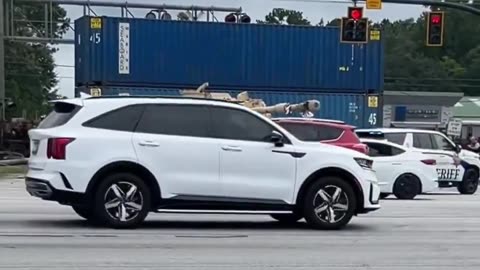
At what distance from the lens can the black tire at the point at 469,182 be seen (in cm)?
2508

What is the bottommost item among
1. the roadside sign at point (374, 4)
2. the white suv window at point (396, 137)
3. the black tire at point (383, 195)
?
the black tire at point (383, 195)

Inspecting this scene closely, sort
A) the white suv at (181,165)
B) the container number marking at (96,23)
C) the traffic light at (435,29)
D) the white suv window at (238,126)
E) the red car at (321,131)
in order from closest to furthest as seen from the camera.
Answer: the white suv at (181,165) → the white suv window at (238,126) → the red car at (321,131) → the traffic light at (435,29) → the container number marking at (96,23)

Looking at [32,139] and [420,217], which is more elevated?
[32,139]

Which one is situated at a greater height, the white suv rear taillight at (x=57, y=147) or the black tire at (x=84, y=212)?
the white suv rear taillight at (x=57, y=147)

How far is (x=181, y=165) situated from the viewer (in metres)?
12.5

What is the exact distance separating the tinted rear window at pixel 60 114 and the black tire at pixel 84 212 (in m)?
1.10

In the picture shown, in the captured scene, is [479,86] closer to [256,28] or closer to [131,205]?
[256,28]

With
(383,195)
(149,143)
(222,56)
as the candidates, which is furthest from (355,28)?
(149,143)

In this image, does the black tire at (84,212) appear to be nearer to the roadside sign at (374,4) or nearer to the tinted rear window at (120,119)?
the tinted rear window at (120,119)

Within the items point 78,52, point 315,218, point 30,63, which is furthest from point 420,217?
point 30,63

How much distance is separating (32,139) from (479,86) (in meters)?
96.7

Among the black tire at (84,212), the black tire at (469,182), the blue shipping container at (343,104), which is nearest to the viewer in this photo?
the black tire at (84,212)

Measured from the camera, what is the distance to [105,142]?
12312mm

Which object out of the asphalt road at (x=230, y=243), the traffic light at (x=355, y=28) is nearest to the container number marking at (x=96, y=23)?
the traffic light at (x=355, y=28)
